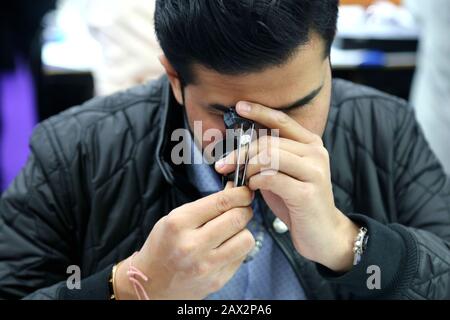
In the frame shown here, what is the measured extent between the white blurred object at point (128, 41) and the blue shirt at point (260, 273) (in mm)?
612

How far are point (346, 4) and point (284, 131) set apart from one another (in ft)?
7.99

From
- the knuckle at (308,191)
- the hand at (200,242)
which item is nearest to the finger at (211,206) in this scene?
the hand at (200,242)

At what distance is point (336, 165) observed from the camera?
1.25 metres

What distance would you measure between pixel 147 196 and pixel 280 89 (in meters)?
0.40

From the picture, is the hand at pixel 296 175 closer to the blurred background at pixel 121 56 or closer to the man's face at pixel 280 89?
the man's face at pixel 280 89

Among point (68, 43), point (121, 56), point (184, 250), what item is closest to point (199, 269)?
point (184, 250)

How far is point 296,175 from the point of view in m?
0.94

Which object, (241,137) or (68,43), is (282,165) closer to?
(241,137)

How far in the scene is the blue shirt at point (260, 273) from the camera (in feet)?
3.94

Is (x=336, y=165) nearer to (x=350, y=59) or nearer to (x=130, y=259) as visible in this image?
(x=130, y=259)

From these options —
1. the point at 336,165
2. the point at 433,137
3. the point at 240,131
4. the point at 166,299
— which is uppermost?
the point at 240,131

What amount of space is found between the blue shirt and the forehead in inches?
8.7

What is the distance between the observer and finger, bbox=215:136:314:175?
93cm
